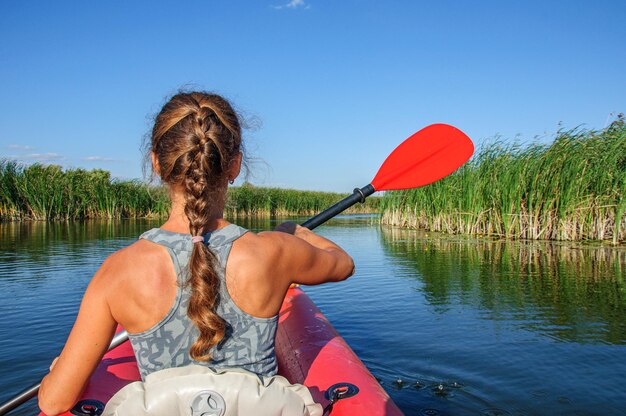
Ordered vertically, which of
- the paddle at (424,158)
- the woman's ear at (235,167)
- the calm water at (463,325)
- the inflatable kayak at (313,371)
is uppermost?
the paddle at (424,158)

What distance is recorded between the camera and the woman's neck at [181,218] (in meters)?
1.41

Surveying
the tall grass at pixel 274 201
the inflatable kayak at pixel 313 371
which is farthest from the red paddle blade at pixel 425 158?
the tall grass at pixel 274 201

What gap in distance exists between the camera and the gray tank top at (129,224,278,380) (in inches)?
52.6

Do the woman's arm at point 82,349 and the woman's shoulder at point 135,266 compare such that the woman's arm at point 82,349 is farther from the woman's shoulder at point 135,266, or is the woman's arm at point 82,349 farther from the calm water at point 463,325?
the calm water at point 463,325

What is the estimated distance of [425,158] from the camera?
330cm

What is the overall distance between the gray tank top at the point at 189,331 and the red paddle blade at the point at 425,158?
5.96ft

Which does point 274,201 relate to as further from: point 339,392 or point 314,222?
point 339,392

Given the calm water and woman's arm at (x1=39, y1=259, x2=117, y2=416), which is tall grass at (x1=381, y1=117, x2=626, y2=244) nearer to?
the calm water

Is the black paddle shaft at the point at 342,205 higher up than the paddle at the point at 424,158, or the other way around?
the paddle at the point at 424,158

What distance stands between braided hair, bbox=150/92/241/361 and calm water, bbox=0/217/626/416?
6.21 feet

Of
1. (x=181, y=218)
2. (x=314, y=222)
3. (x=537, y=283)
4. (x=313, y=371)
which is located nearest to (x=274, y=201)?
(x=537, y=283)

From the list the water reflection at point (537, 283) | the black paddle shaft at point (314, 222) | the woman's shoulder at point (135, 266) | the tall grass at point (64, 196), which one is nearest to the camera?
the woman's shoulder at point (135, 266)

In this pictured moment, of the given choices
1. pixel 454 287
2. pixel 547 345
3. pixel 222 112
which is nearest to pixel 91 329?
pixel 222 112

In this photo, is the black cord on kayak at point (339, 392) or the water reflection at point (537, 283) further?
the water reflection at point (537, 283)
